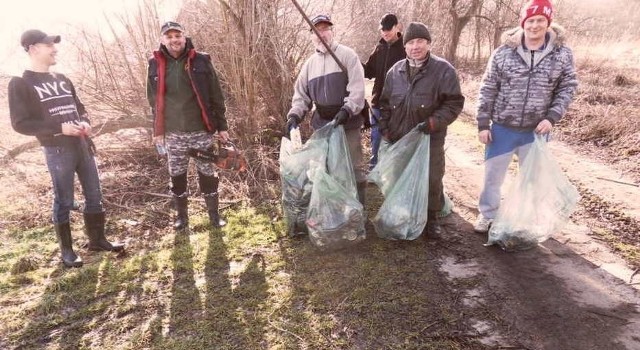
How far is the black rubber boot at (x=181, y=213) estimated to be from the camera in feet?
11.8

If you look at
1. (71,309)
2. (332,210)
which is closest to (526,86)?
(332,210)

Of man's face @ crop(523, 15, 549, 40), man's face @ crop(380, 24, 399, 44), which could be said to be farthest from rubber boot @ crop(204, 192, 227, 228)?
man's face @ crop(523, 15, 549, 40)

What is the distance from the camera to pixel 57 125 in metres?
2.80

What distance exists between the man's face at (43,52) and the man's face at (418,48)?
2.40 metres

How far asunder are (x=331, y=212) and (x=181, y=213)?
149cm

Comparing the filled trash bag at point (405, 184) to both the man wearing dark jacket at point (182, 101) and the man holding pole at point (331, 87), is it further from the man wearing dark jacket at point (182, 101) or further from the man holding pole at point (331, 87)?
the man wearing dark jacket at point (182, 101)

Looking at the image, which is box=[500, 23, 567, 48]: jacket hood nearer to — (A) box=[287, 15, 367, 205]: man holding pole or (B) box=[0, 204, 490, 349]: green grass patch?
(A) box=[287, 15, 367, 205]: man holding pole

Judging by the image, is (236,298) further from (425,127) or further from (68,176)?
(425,127)

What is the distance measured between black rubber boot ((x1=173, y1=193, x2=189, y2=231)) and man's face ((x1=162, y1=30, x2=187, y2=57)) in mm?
1231

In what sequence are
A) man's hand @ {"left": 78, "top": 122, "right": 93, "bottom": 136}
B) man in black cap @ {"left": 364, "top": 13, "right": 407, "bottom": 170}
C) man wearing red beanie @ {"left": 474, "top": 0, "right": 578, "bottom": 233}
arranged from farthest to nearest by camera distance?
man in black cap @ {"left": 364, "top": 13, "right": 407, "bottom": 170} < man's hand @ {"left": 78, "top": 122, "right": 93, "bottom": 136} < man wearing red beanie @ {"left": 474, "top": 0, "right": 578, "bottom": 233}

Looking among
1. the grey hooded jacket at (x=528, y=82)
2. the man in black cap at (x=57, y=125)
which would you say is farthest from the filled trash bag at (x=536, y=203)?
the man in black cap at (x=57, y=125)

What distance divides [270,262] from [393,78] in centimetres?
164

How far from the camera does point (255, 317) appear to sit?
243cm

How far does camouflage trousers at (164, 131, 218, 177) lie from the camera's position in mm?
3365
